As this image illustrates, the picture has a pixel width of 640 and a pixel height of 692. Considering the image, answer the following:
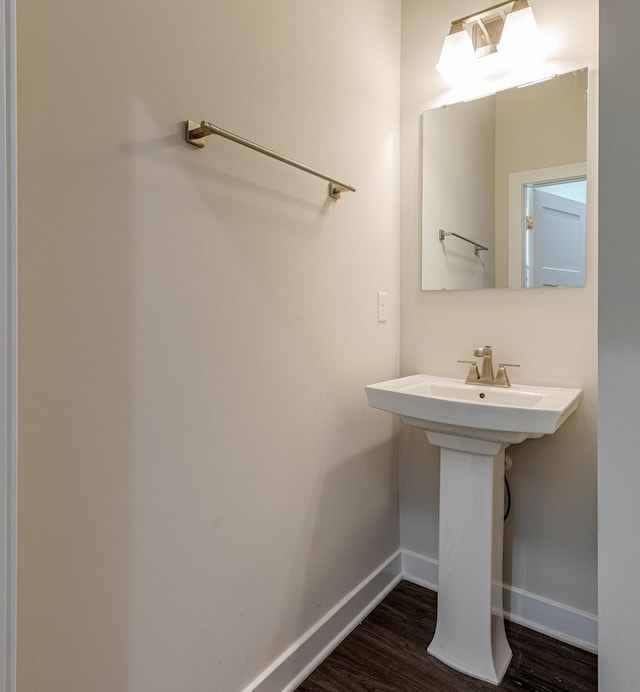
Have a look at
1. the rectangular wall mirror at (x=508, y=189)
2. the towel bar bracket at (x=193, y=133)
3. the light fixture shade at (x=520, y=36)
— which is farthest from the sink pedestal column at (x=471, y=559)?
the light fixture shade at (x=520, y=36)

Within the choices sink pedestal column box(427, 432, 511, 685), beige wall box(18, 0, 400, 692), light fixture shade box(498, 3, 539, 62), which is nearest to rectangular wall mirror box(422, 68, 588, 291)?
light fixture shade box(498, 3, 539, 62)

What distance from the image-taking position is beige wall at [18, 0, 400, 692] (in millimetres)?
785

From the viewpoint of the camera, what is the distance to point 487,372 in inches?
64.6

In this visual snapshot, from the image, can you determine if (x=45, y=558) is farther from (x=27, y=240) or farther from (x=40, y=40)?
(x=40, y=40)

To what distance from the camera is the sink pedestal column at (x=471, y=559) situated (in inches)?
54.3

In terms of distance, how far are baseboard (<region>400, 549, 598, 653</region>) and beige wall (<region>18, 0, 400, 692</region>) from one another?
62 centimetres

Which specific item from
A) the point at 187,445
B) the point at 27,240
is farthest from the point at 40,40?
the point at 187,445

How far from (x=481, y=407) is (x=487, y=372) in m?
0.48

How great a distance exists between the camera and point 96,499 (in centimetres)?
86

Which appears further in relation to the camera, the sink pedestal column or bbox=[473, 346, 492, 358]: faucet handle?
bbox=[473, 346, 492, 358]: faucet handle

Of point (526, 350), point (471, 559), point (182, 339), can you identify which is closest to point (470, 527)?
point (471, 559)

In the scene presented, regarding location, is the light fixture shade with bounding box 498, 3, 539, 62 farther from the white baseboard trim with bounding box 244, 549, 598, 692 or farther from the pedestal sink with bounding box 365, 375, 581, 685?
the white baseboard trim with bounding box 244, 549, 598, 692

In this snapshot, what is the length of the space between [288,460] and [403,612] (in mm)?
852

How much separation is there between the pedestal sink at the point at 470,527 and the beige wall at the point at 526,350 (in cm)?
19
